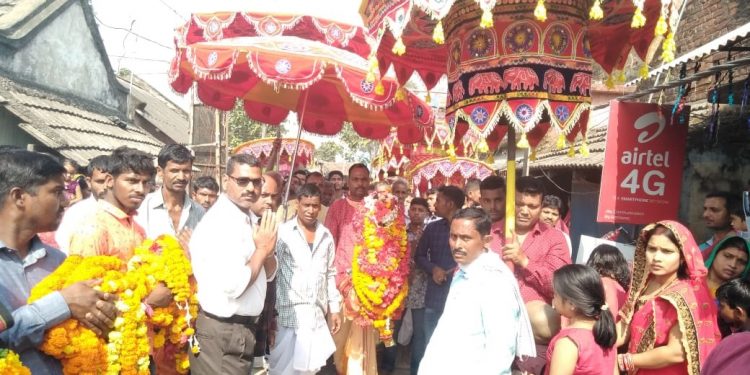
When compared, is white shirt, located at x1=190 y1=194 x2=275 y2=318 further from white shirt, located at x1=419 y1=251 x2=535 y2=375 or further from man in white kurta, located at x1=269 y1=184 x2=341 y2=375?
white shirt, located at x1=419 y1=251 x2=535 y2=375

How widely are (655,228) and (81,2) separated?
531 inches

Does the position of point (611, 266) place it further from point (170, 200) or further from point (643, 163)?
point (170, 200)

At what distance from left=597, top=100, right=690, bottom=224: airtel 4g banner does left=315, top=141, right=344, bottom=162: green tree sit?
39.7m

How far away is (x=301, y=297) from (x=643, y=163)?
3.95m

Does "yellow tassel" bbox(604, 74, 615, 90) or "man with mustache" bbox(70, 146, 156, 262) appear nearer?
"man with mustache" bbox(70, 146, 156, 262)

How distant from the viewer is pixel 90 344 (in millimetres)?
2174

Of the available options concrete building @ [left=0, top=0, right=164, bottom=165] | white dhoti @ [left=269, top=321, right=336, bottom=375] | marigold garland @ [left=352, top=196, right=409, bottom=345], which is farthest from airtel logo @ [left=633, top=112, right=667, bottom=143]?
concrete building @ [left=0, top=0, right=164, bottom=165]

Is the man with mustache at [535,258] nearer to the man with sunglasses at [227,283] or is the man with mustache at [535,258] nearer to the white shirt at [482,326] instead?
the white shirt at [482,326]

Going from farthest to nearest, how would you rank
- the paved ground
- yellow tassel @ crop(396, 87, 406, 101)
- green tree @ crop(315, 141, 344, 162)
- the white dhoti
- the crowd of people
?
green tree @ crop(315, 141, 344, 162), the paved ground, yellow tassel @ crop(396, 87, 406, 101), the white dhoti, the crowd of people

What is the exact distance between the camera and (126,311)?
238 cm

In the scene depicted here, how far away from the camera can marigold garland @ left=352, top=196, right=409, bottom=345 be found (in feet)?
15.7

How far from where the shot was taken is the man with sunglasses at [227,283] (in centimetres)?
329

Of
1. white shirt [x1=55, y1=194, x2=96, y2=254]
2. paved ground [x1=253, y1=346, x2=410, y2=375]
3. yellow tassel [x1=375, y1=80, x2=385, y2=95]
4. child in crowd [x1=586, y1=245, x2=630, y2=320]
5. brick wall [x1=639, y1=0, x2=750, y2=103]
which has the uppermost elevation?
brick wall [x1=639, y1=0, x2=750, y2=103]

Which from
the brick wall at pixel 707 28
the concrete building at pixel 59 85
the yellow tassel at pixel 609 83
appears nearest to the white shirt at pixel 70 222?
the yellow tassel at pixel 609 83
